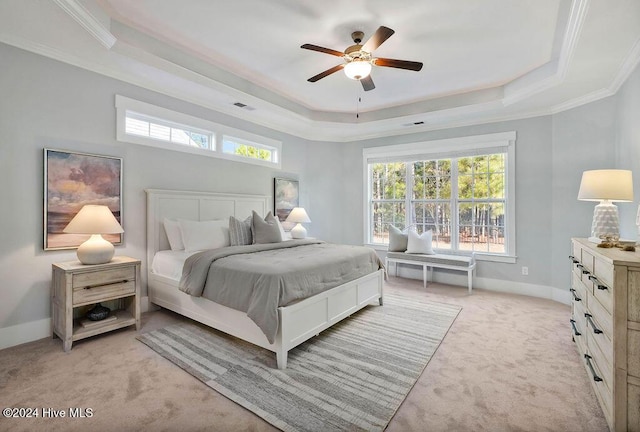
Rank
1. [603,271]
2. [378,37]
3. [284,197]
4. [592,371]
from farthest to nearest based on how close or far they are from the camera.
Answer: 1. [284,197]
2. [378,37]
3. [592,371]
4. [603,271]

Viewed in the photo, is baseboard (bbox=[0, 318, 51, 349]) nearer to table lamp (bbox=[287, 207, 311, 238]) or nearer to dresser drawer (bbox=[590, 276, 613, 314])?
table lamp (bbox=[287, 207, 311, 238])

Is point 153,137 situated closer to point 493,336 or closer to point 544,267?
point 493,336

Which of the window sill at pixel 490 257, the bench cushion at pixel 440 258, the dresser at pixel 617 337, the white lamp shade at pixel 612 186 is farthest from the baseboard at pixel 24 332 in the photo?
the window sill at pixel 490 257

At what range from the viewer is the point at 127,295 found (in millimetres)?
2885

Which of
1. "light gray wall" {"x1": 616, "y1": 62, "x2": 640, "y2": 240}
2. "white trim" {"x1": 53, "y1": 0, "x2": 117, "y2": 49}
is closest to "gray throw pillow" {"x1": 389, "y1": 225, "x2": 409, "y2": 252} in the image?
"light gray wall" {"x1": 616, "y1": 62, "x2": 640, "y2": 240}

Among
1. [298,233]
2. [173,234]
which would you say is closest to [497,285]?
[298,233]

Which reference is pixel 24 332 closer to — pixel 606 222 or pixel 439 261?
pixel 439 261

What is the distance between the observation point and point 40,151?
279cm

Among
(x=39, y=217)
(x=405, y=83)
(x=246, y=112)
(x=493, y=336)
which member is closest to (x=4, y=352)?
(x=39, y=217)

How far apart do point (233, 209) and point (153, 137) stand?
1401mm

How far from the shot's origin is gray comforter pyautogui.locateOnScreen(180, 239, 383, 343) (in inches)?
90.0

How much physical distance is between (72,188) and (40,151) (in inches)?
15.9

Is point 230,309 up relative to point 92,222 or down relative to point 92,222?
down

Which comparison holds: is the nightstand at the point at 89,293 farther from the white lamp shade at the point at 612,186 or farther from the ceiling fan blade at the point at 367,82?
the white lamp shade at the point at 612,186
